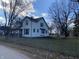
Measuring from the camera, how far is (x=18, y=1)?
40438 mm

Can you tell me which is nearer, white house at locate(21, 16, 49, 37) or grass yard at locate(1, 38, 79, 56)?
grass yard at locate(1, 38, 79, 56)

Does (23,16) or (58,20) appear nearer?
(58,20)

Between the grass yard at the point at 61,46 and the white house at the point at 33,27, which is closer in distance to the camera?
the grass yard at the point at 61,46

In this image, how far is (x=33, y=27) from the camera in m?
46.0

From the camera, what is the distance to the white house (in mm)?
45375

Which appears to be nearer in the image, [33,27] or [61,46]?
[61,46]

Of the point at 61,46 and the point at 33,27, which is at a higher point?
the point at 33,27

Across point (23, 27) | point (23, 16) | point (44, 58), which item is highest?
point (23, 16)

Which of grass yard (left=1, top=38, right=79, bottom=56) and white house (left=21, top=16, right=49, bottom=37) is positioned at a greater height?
white house (left=21, top=16, right=49, bottom=37)

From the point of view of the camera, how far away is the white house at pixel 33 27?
149 feet

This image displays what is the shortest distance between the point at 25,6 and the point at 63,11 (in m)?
9.63

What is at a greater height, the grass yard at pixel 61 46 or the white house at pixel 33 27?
the white house at pixel 33 27

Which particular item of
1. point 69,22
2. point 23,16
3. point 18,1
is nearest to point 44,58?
point 18,1

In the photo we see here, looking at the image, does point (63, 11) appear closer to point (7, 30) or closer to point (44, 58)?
point (7, 30)
